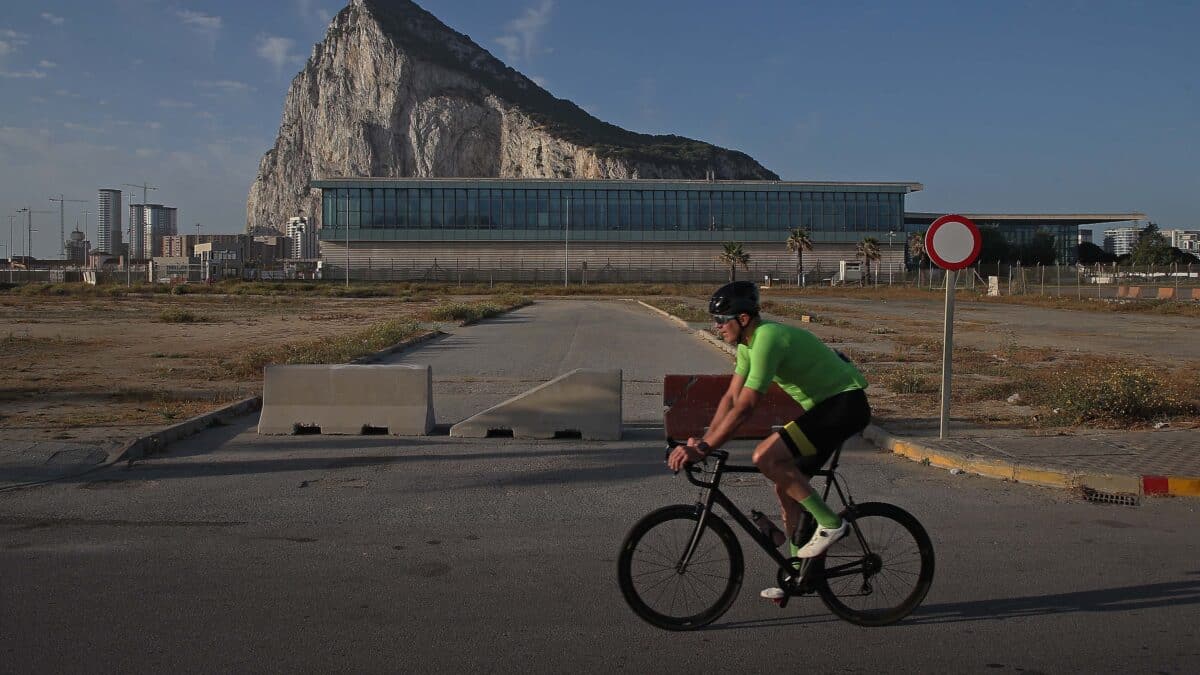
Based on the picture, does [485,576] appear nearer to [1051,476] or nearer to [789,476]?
[789,476]

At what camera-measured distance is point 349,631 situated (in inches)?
212

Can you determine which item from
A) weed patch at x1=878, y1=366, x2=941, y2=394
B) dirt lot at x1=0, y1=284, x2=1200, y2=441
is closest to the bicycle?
dirt lot at x1=0, y1=284, x2=1200, y2=441

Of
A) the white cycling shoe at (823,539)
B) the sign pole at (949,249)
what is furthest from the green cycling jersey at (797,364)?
the sign pole at (949,249)

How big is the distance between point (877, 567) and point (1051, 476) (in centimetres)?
464

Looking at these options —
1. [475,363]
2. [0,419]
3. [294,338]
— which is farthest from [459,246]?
[0,419]

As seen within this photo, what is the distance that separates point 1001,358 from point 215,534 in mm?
19203

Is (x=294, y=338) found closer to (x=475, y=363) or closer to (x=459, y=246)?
(x=475, y=363)

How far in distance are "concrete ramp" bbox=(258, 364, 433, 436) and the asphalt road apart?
132 centimetres

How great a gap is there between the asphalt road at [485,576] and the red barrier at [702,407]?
108 centimetres

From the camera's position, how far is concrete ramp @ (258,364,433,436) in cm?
1202

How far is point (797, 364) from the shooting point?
5266mm

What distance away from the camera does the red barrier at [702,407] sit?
11.6 metres

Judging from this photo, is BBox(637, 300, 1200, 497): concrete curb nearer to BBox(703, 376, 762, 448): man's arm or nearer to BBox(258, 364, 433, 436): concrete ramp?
BBox(703, 376, 762, 448): man's arm

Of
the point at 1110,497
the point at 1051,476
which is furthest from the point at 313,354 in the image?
the point at 1110,497
